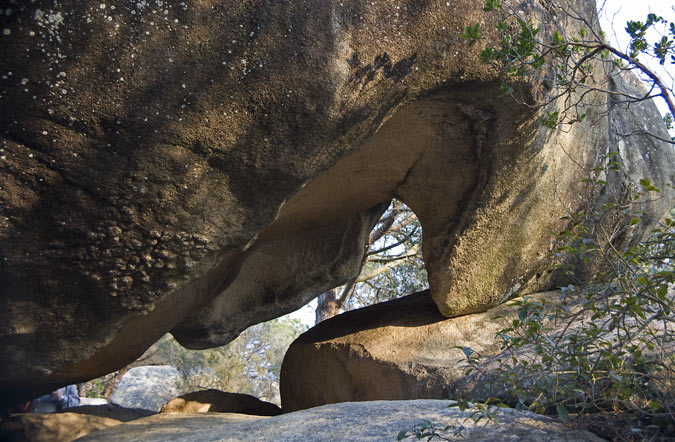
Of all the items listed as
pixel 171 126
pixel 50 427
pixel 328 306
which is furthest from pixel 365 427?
pixel 328 306

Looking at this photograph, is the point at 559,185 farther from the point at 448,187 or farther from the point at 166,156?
the point at 166,156

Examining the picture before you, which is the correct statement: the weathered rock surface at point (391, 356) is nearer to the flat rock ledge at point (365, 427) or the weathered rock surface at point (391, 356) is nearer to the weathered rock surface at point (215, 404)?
the weathered rock surface at point (215, 404)

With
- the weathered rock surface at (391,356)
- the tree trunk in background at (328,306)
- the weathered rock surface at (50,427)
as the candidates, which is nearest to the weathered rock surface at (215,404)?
the weathered rock surface at (391,356)

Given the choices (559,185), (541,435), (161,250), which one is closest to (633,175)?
(559,185)

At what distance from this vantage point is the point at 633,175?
5500 mm

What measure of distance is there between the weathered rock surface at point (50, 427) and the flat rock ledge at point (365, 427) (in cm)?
103

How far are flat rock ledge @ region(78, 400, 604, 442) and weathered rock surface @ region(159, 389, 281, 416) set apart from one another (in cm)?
196

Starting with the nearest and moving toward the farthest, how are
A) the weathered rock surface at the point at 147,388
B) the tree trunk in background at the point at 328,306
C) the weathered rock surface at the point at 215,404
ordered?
the weathered rock surface at the point at 215,404 < the tree trunk in background at the point at 328,306 < the weathered rock surface at the point at 147,388

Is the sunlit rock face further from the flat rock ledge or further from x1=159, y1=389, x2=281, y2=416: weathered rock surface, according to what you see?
x1=159, y1=389, x2=281, y2=416: weathered rock surface

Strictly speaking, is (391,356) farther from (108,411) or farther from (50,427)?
(108,411)

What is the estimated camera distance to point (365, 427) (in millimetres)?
2641

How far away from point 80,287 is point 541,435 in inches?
89.0

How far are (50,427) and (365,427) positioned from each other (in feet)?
9.49

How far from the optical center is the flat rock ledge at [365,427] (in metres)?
2.42
